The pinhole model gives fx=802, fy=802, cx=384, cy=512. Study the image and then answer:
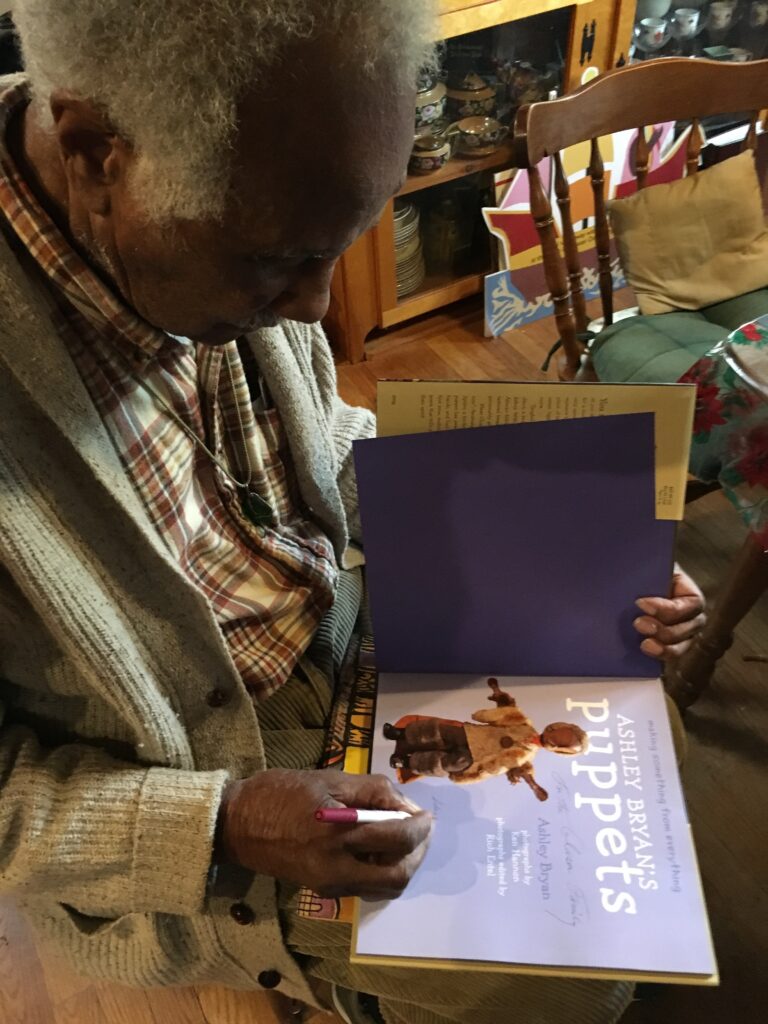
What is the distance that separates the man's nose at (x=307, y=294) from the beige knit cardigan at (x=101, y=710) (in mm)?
166

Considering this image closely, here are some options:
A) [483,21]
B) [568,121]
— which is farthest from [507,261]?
[568,121]

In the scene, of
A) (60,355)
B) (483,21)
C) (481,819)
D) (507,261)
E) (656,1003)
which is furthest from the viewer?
(507,261)

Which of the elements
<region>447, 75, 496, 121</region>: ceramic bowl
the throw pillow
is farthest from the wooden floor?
<region>447, 75, 496, 121</region>: ceramic bowl

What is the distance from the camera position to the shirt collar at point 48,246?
0.59 meters

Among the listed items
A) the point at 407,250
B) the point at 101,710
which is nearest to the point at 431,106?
the point at 407,250

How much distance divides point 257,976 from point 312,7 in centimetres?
83

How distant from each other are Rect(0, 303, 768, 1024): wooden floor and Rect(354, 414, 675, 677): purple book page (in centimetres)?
36

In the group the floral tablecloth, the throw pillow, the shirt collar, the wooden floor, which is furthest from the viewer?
the throw pillow

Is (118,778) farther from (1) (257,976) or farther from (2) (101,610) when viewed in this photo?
(1) (257,976)

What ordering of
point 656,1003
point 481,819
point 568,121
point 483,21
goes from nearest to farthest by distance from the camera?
point 481,819 < point 656,1003 < point 568,121 < point 483,21

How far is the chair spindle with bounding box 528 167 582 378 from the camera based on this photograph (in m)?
1.38

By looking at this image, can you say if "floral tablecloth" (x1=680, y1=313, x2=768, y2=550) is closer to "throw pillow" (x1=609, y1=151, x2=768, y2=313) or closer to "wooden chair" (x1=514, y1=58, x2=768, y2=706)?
"wooden chair" (x1=514, y1=58, x2=768, y2=706)

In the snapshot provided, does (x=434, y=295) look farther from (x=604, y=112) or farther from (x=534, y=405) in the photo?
(x=534, y=405)

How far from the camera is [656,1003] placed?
44.8 inches
